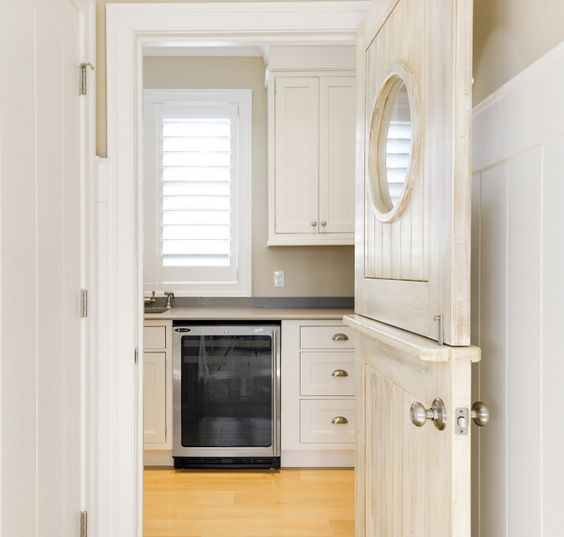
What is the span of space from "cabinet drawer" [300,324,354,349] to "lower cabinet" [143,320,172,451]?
2.64 ft

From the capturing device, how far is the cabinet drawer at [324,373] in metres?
3.45

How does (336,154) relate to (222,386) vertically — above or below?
above

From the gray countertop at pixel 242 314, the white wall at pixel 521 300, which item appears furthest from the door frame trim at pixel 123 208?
the gray countertop at pixel 242 314

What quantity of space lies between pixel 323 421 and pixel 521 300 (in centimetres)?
249

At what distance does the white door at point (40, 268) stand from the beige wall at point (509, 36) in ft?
3.56

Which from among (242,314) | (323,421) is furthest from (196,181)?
(323,421)

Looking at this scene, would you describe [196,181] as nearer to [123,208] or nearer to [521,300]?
[123,208]

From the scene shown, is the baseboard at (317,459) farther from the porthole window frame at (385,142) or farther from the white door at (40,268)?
the porthole window frame at (385,142)

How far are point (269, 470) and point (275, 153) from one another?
6.43ft

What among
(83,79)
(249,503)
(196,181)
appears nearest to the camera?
(83,79)

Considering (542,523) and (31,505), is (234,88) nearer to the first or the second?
(31,505)

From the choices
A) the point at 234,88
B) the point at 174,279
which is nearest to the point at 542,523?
the point at 174,279

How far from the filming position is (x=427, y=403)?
123cm

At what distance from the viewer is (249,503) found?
2990 millimetres
